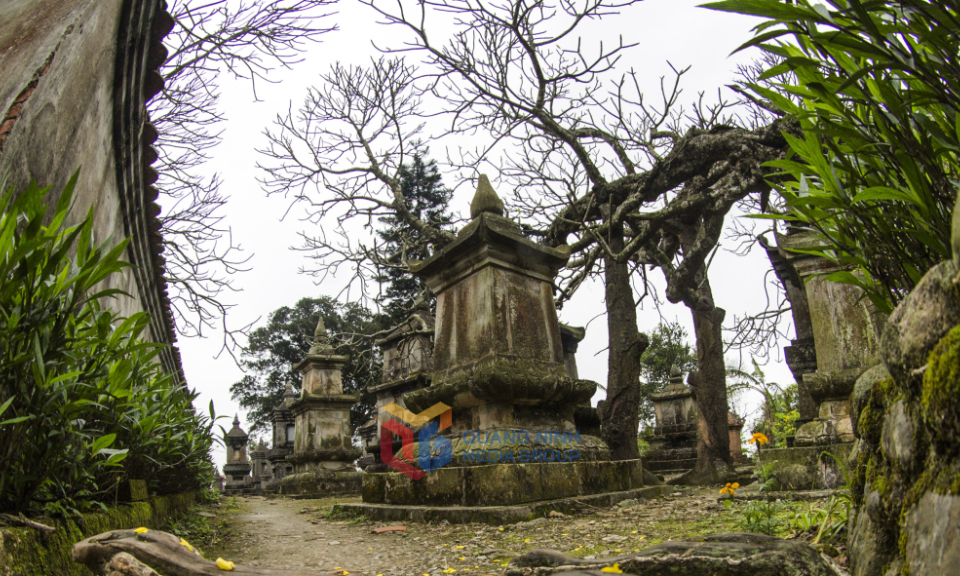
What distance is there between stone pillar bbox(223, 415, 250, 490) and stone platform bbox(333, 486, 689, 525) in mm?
16800

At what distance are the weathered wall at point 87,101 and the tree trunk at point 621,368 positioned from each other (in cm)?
581

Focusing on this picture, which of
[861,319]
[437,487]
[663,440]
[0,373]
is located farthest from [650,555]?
[663,440]

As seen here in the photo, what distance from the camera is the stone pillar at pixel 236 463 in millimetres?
19422

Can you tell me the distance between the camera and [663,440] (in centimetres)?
1242

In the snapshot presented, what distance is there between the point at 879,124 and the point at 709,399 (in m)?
7.73

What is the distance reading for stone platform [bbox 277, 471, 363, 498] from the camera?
10617 millimetres

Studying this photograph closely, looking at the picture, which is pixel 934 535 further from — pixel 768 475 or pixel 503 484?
pixel 768 475

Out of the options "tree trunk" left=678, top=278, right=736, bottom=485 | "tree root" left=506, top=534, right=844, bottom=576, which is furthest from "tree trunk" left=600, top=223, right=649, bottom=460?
"tree root" left=506, top=534, right=844, bottom=576

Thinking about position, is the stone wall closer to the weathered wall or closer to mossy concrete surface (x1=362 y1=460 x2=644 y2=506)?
mossy concrete surface (x1=362 y1=460 x2=644 y2=506)

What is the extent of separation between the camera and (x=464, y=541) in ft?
11.2

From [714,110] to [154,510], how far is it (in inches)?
312

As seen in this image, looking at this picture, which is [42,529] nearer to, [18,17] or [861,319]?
[18,17]

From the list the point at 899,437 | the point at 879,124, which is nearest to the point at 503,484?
the point at 899,437
